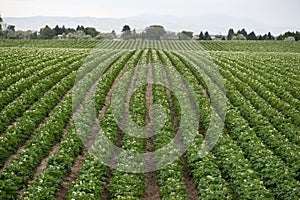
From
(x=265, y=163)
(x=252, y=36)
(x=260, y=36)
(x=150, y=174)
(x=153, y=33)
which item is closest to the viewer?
(x=265, y=163)

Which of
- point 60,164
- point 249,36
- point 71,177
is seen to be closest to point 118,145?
point 71,177

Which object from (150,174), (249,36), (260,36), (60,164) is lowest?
(150,174)

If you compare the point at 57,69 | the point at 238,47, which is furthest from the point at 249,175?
the point at 238,47

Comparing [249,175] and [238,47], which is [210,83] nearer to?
[249,175]

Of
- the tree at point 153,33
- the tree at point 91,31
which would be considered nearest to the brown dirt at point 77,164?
the tree at point 153,33

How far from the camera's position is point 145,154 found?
12773 mm

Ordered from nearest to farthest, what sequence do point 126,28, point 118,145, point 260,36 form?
point 118,145
point 260,36
point 126,28

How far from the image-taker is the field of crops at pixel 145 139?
9.96m

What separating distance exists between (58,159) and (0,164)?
1.89 m

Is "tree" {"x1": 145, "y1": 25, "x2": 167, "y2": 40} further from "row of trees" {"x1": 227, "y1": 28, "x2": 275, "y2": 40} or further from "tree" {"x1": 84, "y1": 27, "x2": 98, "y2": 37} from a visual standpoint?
"tree" {"x1": 84, "y1": 27, "x2": 98, "y2": 37}

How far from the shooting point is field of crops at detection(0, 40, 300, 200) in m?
9.96

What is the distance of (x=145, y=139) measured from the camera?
14133mm

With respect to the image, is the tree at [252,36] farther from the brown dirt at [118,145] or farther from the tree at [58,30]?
the brown dirt at [118,145]

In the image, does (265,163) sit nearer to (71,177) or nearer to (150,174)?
(150,174)
